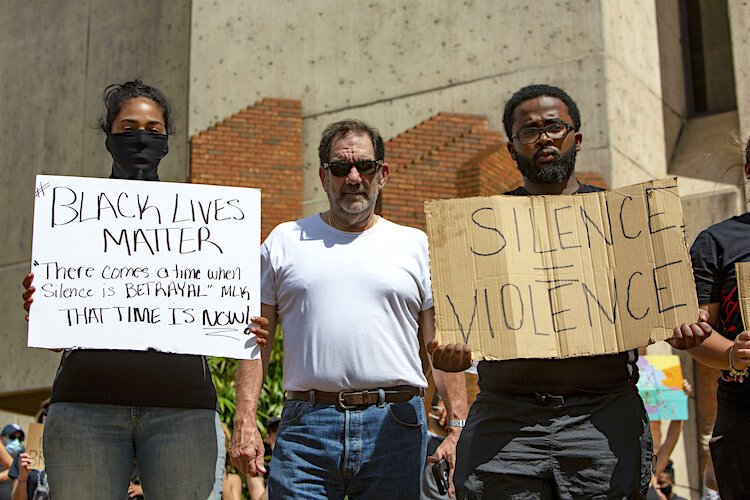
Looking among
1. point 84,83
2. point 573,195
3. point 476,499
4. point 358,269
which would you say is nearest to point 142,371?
point 358,269

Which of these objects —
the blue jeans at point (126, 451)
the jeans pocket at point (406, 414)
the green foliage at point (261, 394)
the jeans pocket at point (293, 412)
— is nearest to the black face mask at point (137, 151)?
the blue jeans at point (126, 451)

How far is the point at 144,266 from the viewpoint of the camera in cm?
405

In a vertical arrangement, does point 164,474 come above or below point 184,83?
below

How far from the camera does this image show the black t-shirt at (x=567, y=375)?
3.65 m

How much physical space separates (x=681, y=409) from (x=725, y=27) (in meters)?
8.91

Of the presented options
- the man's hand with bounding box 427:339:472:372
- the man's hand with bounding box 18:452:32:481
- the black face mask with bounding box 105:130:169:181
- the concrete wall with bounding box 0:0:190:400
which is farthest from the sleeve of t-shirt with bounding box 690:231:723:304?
the concrete wall with bounding box 0:0:190:400

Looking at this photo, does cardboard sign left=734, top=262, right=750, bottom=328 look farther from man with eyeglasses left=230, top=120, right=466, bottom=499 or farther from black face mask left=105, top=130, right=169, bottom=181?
black face mask left=105, top=130, right=169, bottom=181

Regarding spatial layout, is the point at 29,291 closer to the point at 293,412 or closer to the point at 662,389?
the point at 293,412

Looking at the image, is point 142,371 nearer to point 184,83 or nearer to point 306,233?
point 306,233

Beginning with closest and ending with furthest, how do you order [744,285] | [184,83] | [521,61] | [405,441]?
[744,285] < [405,441] < [521,61] < [184,83]

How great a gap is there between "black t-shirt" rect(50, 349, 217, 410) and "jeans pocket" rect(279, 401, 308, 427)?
0.33 meters

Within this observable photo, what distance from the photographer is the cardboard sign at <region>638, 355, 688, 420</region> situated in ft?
31.4

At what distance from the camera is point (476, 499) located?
364 cm

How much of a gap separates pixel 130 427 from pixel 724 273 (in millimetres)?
2168
